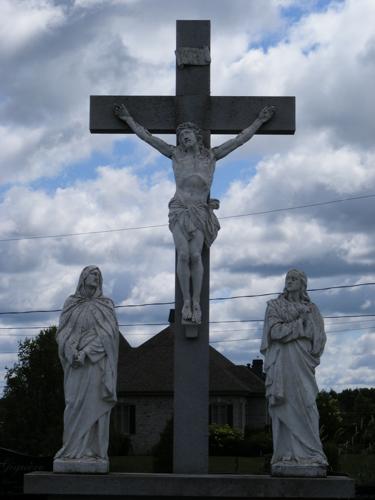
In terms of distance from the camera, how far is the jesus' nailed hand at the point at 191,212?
33.8 ft

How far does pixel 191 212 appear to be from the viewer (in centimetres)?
1029

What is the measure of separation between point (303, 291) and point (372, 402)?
48.1 meters

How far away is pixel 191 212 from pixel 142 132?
131cm

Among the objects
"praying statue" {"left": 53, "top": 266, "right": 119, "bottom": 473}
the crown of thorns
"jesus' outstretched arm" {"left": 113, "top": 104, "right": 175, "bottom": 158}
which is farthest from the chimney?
"praying statue" {"left": 53, "top": 266, "right": 119, "bottom": 473}

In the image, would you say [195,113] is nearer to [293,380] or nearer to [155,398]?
[293,380]

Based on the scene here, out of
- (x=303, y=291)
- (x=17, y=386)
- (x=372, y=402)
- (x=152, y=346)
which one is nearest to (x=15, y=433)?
(x=17, y=386)

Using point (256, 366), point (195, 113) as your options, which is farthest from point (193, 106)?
point (256, 366)

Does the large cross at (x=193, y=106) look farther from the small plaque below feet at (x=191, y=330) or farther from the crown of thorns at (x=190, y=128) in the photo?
the small plaque below feet at (x=191, y=330)

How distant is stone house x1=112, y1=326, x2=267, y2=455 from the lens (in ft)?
140

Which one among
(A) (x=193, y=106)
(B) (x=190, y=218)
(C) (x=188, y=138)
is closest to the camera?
(B) (x=190, y=218)

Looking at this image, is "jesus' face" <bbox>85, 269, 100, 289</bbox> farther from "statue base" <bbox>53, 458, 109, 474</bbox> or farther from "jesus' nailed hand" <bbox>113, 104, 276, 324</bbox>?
"statue base" <bbox>53, 458, 109, 474</bbox>

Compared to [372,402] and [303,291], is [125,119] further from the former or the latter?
[372,402]

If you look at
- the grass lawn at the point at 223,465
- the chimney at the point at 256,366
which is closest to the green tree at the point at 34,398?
the grass lawn at the point at 223,465

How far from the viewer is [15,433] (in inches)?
1142
